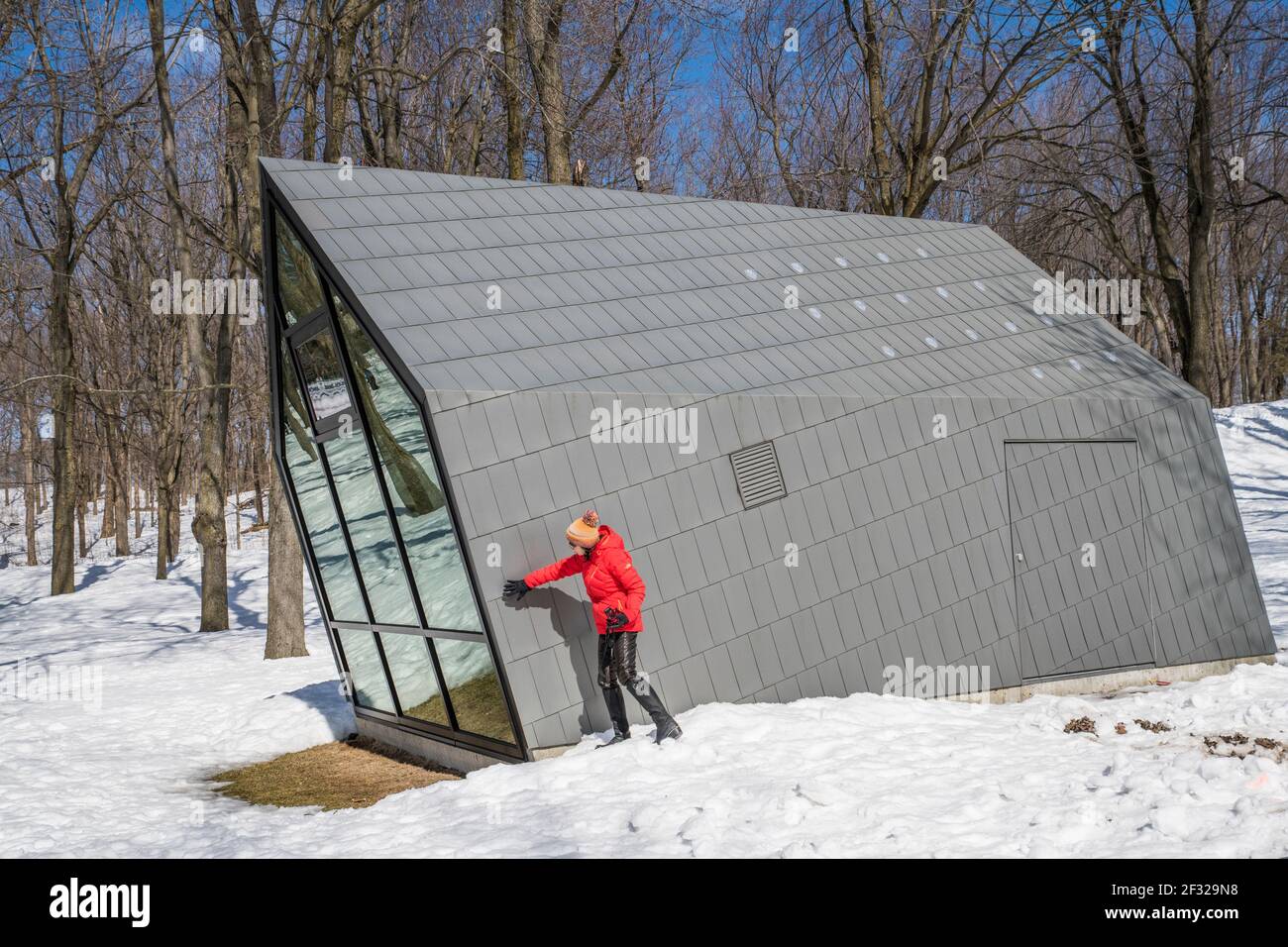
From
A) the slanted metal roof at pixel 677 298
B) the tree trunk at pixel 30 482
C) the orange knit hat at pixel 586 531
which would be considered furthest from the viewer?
the tree trunk at pixel 30 482

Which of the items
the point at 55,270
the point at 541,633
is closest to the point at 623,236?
the point at 541,633

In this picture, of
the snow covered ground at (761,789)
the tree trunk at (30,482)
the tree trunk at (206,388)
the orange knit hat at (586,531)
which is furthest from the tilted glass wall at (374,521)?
the tree trunk at (30,482)

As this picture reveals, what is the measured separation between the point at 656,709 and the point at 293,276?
5.01 meters

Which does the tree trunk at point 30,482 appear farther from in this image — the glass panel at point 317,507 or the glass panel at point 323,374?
the glass panel at point 323,374

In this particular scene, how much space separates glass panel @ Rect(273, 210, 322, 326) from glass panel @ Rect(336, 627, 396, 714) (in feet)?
10.4

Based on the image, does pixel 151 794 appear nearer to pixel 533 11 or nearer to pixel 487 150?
pixel 533 11

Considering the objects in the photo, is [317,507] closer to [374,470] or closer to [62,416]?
[374,470]

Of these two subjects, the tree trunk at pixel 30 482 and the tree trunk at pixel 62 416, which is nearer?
the tree trunk at pixel 62 416

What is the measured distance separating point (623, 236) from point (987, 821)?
20.5 feet

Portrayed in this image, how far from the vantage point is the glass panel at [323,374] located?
8.86m

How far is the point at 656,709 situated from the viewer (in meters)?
7.41

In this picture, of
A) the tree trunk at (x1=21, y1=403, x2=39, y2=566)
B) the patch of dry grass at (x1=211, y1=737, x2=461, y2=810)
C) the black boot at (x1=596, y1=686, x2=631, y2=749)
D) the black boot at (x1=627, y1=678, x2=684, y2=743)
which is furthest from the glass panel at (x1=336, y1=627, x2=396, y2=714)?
the tree trunk at (x1=21, y1=403, x2=39, y2=566)

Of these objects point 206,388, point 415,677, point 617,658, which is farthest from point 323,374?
point 206,388

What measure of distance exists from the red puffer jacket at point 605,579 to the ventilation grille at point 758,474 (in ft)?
5.11
